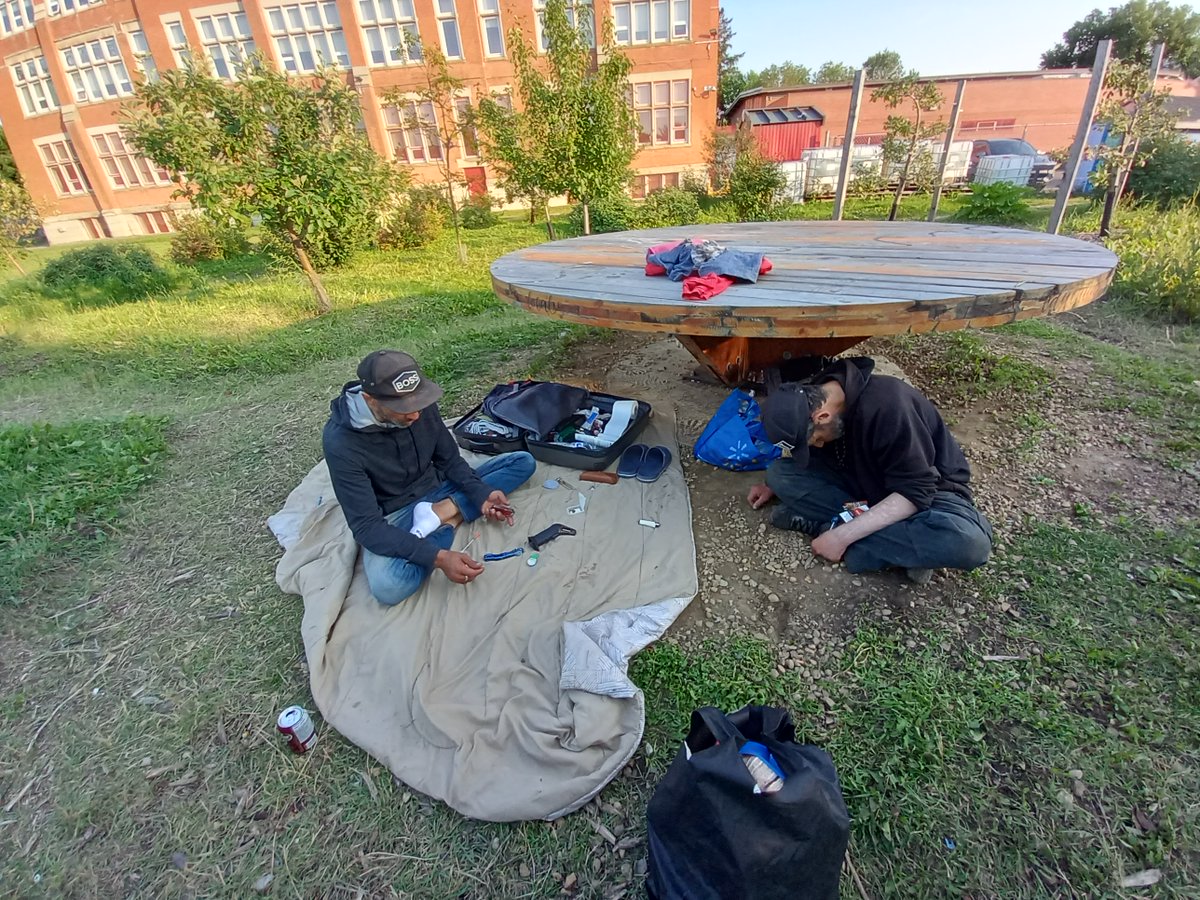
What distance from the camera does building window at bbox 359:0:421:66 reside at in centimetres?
1802

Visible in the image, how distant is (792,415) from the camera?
1.97 metres

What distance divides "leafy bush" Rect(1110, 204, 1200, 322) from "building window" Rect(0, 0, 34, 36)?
34779mm

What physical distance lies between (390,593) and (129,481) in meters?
2.43

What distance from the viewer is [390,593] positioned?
223 centimetres

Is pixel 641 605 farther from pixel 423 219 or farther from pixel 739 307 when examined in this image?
pixel 423 219

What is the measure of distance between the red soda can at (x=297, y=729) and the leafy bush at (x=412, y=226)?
11.9 meters

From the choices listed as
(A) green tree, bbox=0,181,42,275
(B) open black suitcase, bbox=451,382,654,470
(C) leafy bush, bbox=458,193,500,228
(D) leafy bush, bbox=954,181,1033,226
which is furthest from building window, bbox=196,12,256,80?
(B) open black suitcase, bbox=451,382,654,470

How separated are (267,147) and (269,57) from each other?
47.2 ft

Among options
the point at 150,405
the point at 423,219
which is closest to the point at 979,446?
the point at 150,405

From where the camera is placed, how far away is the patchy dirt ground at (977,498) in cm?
206

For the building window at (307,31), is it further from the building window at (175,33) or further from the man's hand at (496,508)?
the man's hand at (496,508)

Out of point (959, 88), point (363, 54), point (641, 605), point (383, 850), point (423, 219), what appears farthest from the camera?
point (363, 54)

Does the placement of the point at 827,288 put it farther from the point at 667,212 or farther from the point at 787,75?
the point at 787,75

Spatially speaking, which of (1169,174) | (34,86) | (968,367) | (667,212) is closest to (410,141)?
(667,212)
